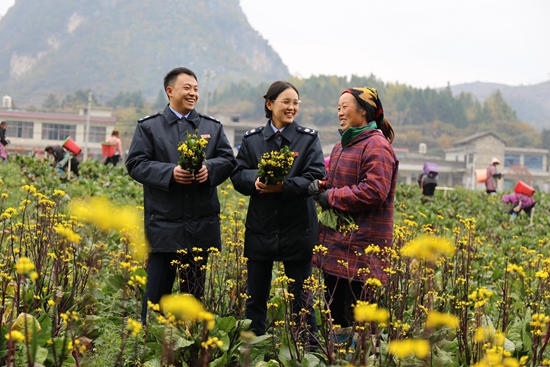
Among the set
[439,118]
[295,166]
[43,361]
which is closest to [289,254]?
[295,166]

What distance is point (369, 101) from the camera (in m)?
4.07

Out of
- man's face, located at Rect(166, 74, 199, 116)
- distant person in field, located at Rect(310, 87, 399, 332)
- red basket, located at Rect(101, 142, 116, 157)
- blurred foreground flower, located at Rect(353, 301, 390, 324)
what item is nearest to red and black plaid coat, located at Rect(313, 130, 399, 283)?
distant person in field, located at Rect(310, 87, 399, 332)

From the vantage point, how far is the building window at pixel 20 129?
66438 mm

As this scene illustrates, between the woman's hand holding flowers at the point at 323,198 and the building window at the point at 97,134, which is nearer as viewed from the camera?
the woman's hand holding flowers at the point at 323,198

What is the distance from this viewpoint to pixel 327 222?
407 cm

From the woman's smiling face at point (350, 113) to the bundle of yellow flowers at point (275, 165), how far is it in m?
0.39

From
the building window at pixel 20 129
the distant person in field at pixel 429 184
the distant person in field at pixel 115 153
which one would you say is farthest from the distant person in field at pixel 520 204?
the building window at pixel 20 129

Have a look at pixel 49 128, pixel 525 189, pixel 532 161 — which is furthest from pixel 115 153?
pixel 532 161

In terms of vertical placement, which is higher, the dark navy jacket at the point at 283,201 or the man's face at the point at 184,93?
the man's face at the point at 184,93

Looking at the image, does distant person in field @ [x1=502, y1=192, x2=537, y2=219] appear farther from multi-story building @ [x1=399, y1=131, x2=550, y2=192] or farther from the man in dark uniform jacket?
multi-story building @ [x1=399, y1=131, x2=550, y2=192]

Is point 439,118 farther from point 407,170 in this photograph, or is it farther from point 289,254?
point 289,254

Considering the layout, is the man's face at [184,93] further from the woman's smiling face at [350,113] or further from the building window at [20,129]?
the building window at [20,129]

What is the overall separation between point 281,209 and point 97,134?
67.1 metres

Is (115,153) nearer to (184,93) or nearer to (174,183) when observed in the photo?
(184,93)
